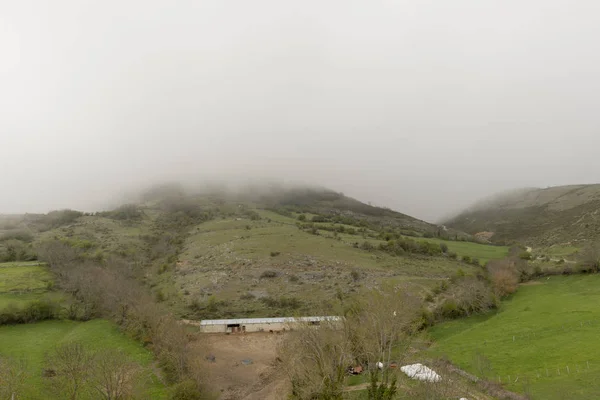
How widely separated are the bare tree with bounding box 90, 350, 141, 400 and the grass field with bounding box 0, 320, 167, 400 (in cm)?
1016

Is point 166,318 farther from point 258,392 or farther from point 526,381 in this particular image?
point 526,381

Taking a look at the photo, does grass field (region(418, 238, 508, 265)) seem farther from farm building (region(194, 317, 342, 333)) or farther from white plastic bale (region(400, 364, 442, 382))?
white plastic bale (region(400, 364, 442, 382))

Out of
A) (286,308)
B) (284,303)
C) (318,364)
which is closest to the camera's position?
(318,364)

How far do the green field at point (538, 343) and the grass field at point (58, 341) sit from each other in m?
45.6

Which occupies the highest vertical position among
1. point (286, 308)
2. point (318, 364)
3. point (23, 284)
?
point (318, 364)

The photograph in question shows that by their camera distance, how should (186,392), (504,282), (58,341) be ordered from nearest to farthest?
(186,392) < (58,341) < (504,282)

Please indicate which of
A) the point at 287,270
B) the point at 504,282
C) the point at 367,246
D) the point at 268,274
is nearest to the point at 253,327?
the point at 268,274

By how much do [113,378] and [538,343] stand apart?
58649 mm

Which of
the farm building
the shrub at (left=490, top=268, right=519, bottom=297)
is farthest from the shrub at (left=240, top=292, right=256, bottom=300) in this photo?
the shrub at (left=490, top=268, right=519, bottom=297)

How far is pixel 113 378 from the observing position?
118ft

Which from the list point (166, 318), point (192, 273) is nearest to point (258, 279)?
point (192, 273)

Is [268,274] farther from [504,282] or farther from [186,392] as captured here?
[504,282]

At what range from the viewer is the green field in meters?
42.2

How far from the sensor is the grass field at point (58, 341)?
164ft
